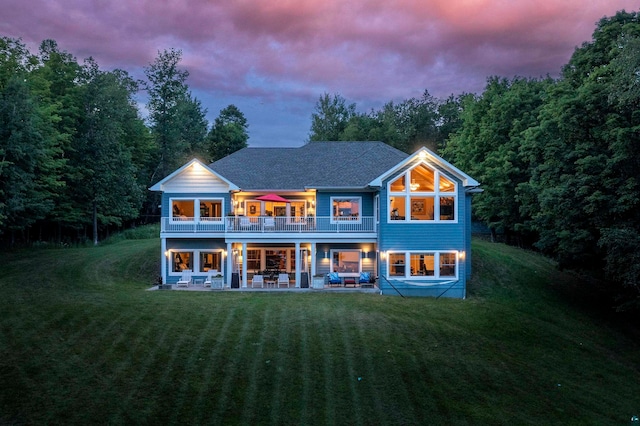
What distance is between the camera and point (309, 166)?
29984 millimetres

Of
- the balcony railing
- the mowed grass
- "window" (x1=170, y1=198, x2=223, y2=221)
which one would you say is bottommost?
the mowed grass

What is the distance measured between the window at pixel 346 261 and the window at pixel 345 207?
2118 millimetres

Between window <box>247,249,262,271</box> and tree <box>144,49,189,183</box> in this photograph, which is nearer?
window <box>247,249,262,271</box>

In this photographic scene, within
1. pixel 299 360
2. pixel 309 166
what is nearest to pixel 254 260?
pixel 309 166

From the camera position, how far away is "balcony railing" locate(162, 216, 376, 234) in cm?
2550

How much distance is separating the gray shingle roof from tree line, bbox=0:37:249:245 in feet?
41.4

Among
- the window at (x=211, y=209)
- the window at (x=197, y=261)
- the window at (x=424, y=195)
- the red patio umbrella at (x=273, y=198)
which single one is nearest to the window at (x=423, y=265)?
the window at (x=424, y=195)

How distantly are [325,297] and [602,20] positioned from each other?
818 inches

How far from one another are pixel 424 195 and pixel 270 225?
833 cm

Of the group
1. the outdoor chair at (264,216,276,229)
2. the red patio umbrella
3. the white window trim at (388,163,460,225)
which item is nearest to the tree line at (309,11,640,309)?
the white window trim at (388,163,460,225)

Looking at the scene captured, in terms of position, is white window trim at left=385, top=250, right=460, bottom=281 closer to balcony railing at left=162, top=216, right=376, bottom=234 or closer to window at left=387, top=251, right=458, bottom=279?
window at left=387, top=251, right=458, bottom=279

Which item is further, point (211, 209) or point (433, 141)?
point (433, 141)

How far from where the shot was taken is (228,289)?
962 inches

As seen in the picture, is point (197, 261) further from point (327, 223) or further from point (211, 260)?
point (327, 223)
